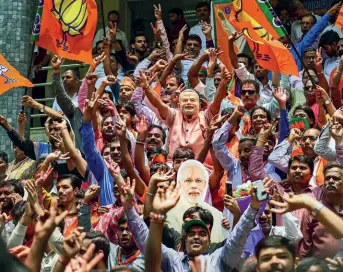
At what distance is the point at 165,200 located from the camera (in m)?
6.93

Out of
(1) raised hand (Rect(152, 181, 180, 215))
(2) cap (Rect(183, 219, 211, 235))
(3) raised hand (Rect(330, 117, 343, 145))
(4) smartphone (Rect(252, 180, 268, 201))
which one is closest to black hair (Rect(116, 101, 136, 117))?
(3) raised hand (Rect(330, 117, 343, 145))

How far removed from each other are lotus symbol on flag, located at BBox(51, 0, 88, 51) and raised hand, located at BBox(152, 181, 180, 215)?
5.19m

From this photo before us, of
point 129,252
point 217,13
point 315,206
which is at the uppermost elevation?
point 217,13

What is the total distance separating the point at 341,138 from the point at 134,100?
11.0 feet

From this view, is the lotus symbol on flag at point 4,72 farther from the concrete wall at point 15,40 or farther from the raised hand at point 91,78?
the concrete wall at point 15,40

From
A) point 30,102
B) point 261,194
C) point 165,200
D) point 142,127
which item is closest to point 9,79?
point 30,102

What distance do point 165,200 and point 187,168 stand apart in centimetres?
269

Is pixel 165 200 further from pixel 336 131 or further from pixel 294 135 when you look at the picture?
pixel 294 135

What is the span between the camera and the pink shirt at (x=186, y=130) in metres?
10.8

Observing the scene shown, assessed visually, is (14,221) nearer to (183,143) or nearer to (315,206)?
(183,143)

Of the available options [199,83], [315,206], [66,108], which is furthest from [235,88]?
[315,206]

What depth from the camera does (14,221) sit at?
9125mm

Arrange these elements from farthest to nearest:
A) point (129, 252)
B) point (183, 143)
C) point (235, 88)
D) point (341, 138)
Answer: point (235, 88) → point (183, 143) → point (341, 138) → point (129, 252)

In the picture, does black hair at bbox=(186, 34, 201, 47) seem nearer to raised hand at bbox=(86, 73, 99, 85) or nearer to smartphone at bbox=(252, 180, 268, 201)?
raised hand at bbox=(86, 73, 99, 85)
